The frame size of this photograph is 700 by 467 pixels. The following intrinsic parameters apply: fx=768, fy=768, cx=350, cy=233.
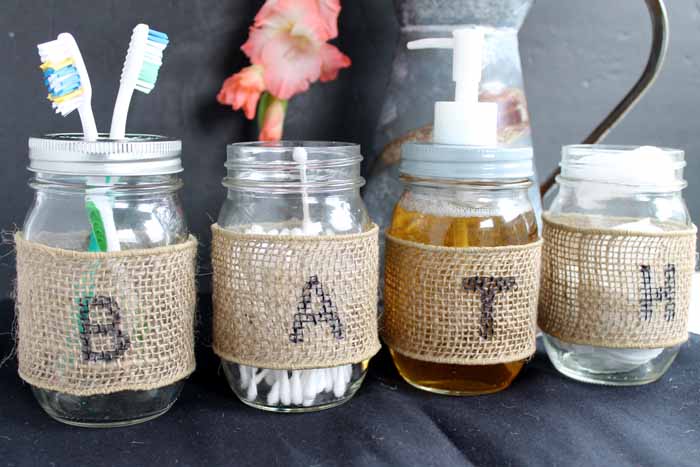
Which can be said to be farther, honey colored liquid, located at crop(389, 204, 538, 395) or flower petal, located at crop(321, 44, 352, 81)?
flower petal, located at crop(321, 44, 352, 81)

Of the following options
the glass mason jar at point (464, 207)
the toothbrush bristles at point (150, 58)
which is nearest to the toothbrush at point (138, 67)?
the toothbrush bristles at point (150, 58)

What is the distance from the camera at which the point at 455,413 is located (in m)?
0.50

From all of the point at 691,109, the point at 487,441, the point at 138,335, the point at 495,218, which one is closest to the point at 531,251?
the point at 495,218

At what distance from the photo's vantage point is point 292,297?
480mm

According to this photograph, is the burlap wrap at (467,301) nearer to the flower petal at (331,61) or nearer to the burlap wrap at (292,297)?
the burlap wrap at (292,297)

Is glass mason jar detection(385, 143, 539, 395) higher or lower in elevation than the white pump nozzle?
lower

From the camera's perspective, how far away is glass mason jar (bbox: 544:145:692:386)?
0.55m

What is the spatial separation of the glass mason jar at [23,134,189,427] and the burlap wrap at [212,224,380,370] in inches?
1.9

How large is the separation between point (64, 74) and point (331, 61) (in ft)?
0.90

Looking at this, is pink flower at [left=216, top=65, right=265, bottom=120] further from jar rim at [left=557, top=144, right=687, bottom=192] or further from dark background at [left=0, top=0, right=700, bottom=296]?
jar rim at [left=557, top=144, right=687, bottom=192]

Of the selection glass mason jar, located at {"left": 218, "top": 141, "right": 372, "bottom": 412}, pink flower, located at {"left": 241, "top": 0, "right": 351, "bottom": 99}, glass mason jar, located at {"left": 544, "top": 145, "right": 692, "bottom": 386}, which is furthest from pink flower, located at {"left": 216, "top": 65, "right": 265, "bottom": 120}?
glass mason jar, located at {"left": 544, "top": 145, "right": 692, "bottom": 386}

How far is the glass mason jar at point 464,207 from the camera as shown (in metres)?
0.51

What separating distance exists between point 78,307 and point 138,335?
0.13ft

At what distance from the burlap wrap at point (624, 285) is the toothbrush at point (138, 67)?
306mm
